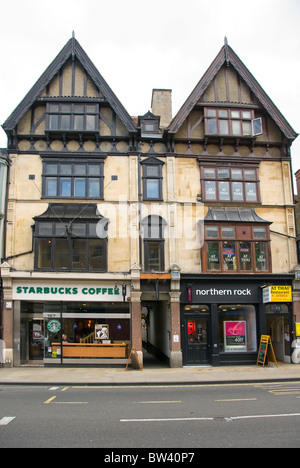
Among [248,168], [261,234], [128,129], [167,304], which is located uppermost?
[128,129]

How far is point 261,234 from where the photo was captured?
22000mm

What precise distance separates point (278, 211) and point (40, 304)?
1462cm

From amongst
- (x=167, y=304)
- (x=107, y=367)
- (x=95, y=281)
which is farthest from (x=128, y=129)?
(x=107, y=367)

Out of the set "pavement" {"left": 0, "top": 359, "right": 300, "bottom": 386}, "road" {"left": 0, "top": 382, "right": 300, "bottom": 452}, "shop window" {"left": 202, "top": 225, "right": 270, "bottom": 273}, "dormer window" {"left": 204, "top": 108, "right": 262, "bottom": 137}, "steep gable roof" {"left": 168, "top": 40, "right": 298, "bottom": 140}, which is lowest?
"pavement" {"left": 0, "top": 359, "right": 300, "bottom": 386}

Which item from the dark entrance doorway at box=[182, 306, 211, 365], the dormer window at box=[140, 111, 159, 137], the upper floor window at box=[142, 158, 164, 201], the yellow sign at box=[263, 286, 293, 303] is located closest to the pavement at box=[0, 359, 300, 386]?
the dark entrance doorway at box=[182, 306, 211, 365]

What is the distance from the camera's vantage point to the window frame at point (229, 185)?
2250 cm

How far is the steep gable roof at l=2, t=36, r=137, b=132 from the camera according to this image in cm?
2212

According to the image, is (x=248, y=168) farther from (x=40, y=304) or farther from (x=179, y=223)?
(x=40, y=304)

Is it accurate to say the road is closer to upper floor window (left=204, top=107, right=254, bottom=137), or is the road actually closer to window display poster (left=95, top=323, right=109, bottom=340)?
window display poster (left=95, top=323, right=109, bottom=340)

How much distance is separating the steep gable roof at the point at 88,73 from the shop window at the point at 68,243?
586cm

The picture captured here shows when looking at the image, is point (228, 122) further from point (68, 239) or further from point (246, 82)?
point (68, 239)

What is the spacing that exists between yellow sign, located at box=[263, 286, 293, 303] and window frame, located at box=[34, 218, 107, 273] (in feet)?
28.8

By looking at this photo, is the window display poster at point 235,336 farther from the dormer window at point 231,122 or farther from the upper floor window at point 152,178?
the dormer window at point 231,122

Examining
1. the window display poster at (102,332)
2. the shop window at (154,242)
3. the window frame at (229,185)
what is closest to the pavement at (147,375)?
the window display poster at (102,332)
